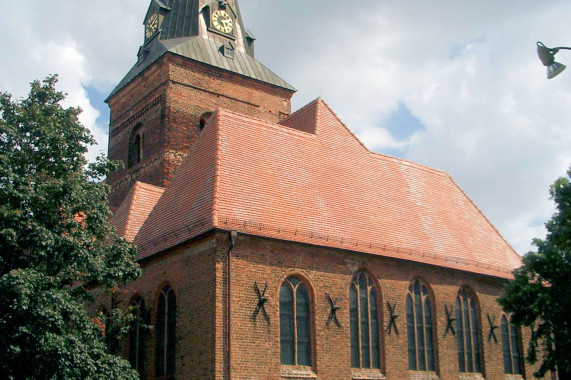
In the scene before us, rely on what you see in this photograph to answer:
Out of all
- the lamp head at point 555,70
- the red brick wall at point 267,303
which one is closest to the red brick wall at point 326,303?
the red brick wall at point 267,303

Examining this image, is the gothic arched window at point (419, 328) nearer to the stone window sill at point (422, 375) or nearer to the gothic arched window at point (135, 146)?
the stone window sill at point (422, 375)

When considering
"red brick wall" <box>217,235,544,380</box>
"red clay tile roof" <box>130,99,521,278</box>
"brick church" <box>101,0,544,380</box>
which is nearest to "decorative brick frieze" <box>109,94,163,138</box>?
"brick church" <box>101,0,544,380</box>

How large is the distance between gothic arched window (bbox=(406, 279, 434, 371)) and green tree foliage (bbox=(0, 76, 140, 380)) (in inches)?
348

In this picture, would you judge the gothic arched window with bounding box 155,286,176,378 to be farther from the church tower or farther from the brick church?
the church tower

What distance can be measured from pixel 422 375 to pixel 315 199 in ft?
20.2

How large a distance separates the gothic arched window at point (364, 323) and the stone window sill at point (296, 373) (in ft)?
5.52

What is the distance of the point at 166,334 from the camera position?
20.0m

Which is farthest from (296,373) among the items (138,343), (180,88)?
(180,88)

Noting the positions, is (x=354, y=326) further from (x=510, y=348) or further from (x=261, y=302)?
(x=510, y=348)

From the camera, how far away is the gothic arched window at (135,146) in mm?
30688

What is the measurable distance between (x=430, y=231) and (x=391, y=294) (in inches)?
143

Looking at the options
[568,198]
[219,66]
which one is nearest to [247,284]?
[568,198]

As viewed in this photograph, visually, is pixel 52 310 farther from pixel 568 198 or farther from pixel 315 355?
pixel 568 198

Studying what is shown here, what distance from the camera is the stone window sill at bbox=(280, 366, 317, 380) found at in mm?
18750
